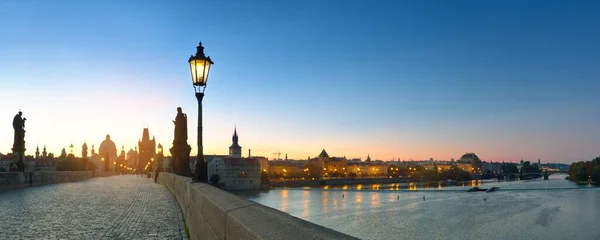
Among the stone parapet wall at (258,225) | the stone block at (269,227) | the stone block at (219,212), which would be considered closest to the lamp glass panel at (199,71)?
the stone block at (219,212)

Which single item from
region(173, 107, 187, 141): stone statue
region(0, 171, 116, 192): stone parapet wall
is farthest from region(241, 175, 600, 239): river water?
region(0, 171, 116, 192): stone parapet wall

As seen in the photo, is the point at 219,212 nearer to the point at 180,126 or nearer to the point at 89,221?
the point at 89,221

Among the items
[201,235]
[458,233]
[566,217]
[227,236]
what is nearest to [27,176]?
[201,235]

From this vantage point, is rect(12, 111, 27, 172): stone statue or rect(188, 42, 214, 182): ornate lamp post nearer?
rect(188, 42, 214, 182): ornate lamp post

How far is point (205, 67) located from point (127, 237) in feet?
16.5

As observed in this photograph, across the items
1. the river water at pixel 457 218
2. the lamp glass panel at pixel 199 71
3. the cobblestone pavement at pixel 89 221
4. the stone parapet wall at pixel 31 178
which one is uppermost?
the lamp glass panel at pixel 199 71

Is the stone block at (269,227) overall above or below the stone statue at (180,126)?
below

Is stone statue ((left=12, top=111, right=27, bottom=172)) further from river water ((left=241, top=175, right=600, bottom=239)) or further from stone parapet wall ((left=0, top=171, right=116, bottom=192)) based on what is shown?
river water ((left=241, top=175, right=600, bottom=239))

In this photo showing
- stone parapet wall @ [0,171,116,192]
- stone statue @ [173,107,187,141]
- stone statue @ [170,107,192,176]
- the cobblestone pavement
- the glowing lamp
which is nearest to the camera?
the cobblestone pavement

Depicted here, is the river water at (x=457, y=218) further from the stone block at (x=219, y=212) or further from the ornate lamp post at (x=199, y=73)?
the stone block at (x=219, y=212)

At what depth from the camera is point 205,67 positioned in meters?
13.3

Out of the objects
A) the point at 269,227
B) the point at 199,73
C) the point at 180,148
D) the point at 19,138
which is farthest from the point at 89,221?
the point at 19,138

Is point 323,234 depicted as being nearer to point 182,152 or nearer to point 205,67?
point 205,67

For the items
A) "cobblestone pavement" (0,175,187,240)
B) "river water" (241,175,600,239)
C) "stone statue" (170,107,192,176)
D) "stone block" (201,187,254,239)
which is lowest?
"river water" (241,175,600,239)
